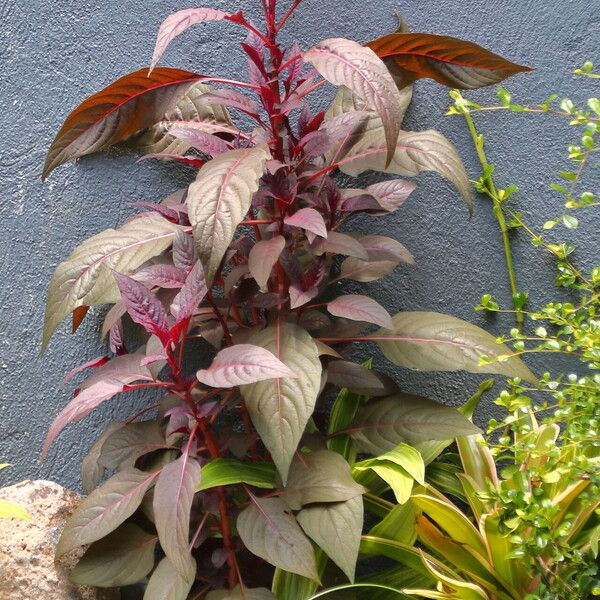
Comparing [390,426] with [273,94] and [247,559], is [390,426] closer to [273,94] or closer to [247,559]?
[247,559]

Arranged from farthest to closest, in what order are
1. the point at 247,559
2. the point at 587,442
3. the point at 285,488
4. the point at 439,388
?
the point at 439,388
the point at 247,559
the point at 285,488
the point at 587,442

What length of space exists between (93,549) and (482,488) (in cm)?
70

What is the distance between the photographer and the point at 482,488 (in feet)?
4.07

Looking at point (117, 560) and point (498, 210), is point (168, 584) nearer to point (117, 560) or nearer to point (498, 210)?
point (117, 560)

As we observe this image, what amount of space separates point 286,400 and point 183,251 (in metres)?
0.29

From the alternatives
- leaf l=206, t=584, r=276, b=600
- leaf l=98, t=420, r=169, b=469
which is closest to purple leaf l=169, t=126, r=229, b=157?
leaf l=98, t=420, r=169, b=469

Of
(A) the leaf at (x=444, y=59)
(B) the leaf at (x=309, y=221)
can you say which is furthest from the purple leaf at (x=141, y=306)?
(A) the leaf at (x=444, y=59)

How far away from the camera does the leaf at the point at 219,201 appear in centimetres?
90

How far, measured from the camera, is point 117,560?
114 centimetres

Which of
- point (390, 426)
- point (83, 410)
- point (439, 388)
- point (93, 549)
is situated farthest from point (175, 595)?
point (439, 388)

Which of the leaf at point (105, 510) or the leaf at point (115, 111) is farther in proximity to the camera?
the leaf at point (115, 111)

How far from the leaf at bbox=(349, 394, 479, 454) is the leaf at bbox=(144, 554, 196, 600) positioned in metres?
0.36

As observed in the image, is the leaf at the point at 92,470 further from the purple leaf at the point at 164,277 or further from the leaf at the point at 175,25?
the leaf at the point at 175,25

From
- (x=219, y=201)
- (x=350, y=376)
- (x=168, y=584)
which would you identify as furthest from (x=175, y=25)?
(x=168, y=584)
